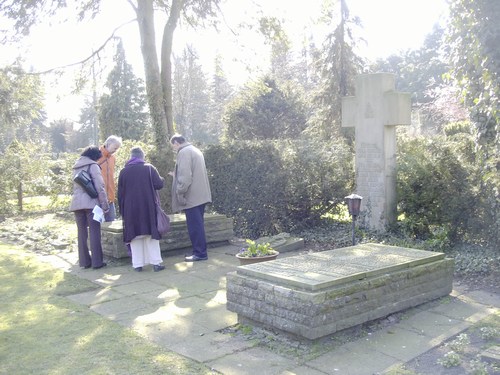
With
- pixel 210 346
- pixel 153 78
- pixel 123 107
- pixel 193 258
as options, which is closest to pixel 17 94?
pixel 153 78

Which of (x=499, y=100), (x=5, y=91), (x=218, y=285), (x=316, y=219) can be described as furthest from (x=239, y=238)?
(x=5, y=91)

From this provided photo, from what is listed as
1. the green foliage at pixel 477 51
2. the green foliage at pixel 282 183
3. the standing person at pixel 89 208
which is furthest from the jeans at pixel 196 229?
the green foliage at pixel 477 51

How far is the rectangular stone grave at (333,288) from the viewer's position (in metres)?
4.38

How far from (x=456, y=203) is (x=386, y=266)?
297 centimetres

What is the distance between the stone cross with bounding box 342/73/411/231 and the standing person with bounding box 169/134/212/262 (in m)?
2.77

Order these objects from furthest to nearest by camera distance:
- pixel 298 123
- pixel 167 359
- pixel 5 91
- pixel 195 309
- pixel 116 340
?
pixel 298 123 → pixel 5 91 → pixel 195 309 → pixel 116 340 → pixel 167 359

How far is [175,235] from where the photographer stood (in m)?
8.70

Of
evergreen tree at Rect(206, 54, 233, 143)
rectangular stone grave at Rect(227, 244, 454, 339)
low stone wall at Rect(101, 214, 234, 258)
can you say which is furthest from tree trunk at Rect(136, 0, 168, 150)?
evergreen tree at Rect(206, 54, 233, 143)

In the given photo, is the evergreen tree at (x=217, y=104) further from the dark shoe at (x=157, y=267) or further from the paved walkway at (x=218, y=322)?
the paved walkway at (x=218, y=322)

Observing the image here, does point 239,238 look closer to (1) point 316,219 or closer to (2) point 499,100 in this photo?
(1) point 316,219

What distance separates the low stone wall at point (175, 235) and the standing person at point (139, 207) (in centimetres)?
55

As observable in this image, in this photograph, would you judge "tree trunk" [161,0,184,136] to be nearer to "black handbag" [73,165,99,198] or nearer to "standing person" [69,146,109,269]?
"standing person" [69,146,109,269]

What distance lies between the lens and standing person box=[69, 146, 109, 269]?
25.4 ft

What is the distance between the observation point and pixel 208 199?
8.12m
